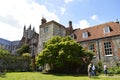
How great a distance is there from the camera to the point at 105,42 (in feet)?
Answer: 107

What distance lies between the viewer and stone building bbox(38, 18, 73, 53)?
130 ft

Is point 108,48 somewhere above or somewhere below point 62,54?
above

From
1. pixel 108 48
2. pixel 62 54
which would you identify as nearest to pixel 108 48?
pixel 108 48

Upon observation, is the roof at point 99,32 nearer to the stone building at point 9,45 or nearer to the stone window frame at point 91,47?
the stone window frame at point 91,47

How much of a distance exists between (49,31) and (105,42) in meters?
14.6

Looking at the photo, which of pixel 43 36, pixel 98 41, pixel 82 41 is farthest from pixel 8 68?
pixel 98 41

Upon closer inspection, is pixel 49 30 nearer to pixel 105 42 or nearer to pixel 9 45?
pixel 105 42

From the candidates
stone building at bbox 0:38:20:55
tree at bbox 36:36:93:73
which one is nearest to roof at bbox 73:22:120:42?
tree at bbox 36:36:93:73

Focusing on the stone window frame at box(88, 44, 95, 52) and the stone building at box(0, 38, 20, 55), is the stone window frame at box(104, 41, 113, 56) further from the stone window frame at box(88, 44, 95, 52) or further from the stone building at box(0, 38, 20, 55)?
the stone building at box(0, 38, 20, 55)

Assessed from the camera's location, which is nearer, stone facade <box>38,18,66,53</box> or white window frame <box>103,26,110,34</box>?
white window frame <box>103,26,110,34</box>

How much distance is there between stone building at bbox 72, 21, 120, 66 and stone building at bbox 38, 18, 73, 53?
615cm

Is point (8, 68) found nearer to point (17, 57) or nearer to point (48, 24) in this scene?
point (17, 57)

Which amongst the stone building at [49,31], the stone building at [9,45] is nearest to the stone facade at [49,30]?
the stone building at [49,31]

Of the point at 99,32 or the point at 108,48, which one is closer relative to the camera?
the point at 108,48
